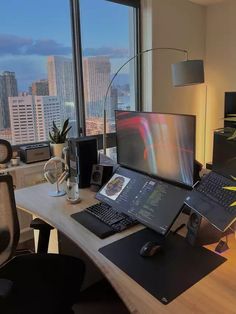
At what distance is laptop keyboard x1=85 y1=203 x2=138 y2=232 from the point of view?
1.51 metres

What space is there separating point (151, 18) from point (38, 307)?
334 cm

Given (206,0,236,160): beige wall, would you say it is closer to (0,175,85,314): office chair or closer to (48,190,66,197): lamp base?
(48,190,66,197): lamp base

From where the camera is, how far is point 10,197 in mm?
1404

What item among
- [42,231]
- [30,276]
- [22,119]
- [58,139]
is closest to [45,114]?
[22,119]

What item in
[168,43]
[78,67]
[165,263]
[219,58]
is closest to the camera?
[165,263]

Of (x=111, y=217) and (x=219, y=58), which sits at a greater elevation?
(x=219, y=58)

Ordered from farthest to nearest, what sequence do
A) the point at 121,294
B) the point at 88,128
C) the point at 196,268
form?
the point at 88,128 → the point at 196,268 → the point at 121,294

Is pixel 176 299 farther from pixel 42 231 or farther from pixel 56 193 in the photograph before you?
pixel 56 193

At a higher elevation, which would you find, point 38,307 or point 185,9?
point 185,9

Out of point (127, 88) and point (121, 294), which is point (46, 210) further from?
point (127, 88)

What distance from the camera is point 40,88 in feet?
9.86

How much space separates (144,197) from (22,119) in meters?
1.83

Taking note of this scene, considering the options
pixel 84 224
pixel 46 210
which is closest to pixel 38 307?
pixel 84 224

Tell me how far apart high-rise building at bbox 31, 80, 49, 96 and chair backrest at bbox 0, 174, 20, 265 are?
1.77 meters
